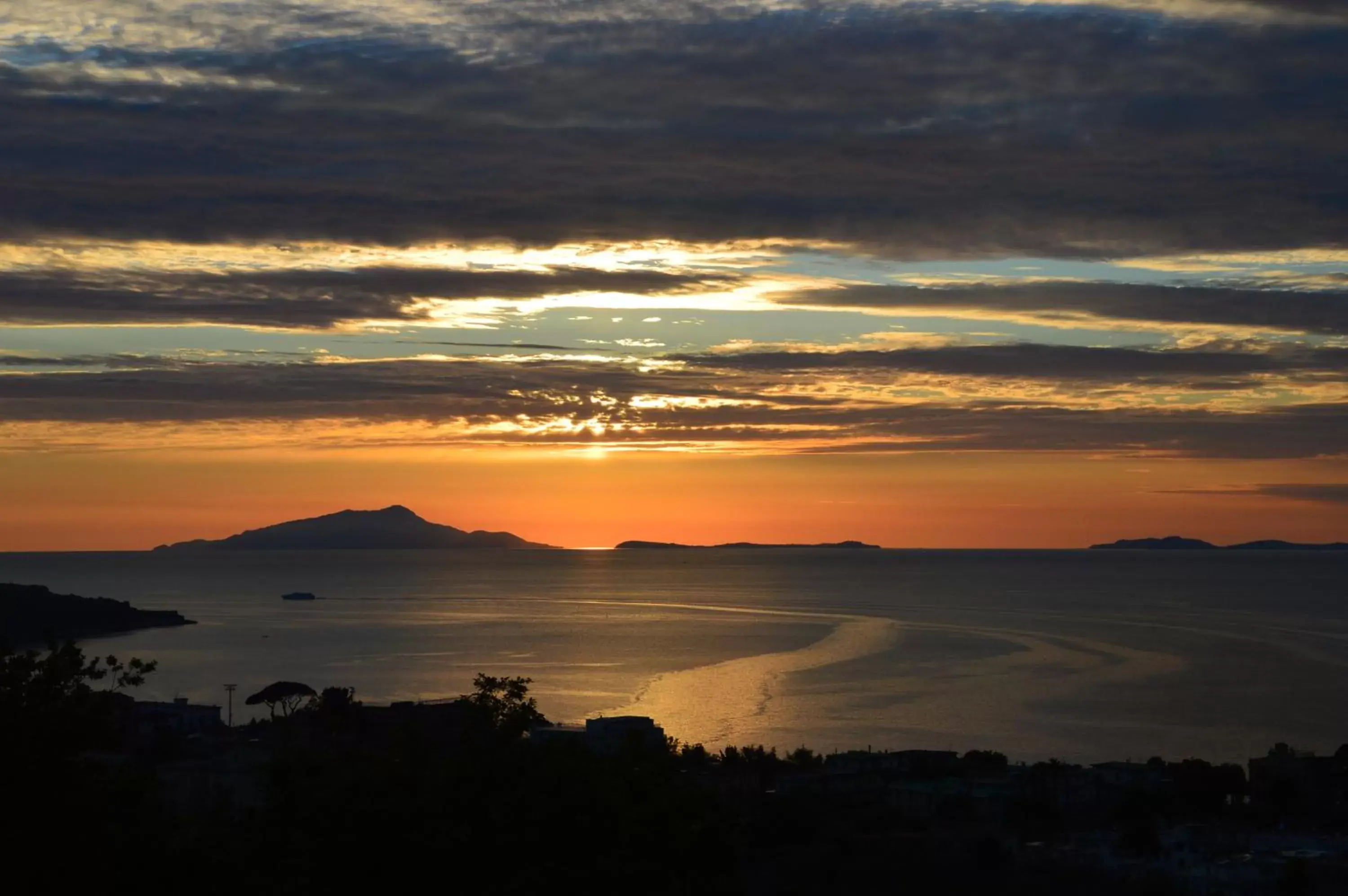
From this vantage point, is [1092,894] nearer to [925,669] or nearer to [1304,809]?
[1304,809]

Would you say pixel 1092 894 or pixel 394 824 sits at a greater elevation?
pixel 394 824

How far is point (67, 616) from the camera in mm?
128625

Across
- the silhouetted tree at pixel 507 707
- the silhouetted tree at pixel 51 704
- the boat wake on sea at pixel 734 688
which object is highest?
the silhouetted tree at pixel 51 704

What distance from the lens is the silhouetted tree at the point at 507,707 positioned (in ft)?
56.2

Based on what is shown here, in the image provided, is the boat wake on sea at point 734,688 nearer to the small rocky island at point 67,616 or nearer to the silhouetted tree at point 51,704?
the silhouetted tree at point 51,704

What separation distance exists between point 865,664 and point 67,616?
7526 centimetres

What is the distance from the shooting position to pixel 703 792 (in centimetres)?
1656

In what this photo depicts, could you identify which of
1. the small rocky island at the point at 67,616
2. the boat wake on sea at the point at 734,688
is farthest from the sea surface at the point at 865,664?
the small rocky island at the point at 67,616

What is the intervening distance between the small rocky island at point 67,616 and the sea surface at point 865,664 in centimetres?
355

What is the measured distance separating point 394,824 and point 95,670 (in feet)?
11.0

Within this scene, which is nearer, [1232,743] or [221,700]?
[1232,743]

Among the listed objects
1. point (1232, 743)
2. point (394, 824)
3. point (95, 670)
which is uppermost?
point (95, 670)

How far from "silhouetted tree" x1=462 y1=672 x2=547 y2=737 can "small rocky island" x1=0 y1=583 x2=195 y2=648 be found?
104121mm

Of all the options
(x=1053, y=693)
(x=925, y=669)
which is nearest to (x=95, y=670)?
(x=1053, y=693)
